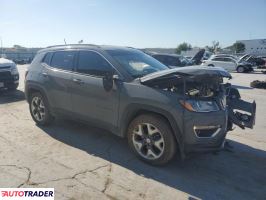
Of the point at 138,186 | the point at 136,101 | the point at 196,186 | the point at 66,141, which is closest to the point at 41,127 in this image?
the point at 66,141

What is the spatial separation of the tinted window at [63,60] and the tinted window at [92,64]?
0.29 m

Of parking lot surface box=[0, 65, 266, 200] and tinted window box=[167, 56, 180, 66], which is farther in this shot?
tinted window box=[167, 56, 180, 66]

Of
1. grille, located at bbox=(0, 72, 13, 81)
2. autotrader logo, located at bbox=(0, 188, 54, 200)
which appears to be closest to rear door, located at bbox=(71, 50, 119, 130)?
autotrader logo, located at bbox=(0, 188, 54, 200)

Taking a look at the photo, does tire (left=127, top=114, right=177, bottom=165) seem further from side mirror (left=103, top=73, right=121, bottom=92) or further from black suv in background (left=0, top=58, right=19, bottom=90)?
black suv in background (left=0, top=58, right=19, bottom=90)

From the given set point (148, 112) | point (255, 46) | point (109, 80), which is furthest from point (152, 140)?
point (255, 46)

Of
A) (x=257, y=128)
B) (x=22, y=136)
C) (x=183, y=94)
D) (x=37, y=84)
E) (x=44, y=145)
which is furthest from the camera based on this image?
(x=257, y=128)

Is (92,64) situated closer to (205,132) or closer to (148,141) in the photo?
(148,141)

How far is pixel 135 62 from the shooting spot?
18.8ft

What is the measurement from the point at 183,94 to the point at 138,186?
55.7 inches

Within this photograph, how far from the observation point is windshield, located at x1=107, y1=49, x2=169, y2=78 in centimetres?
537

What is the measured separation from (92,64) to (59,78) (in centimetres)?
90

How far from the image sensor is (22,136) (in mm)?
6273

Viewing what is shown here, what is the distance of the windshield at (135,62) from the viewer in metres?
5.37

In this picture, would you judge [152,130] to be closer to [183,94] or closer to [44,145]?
[183,94]
